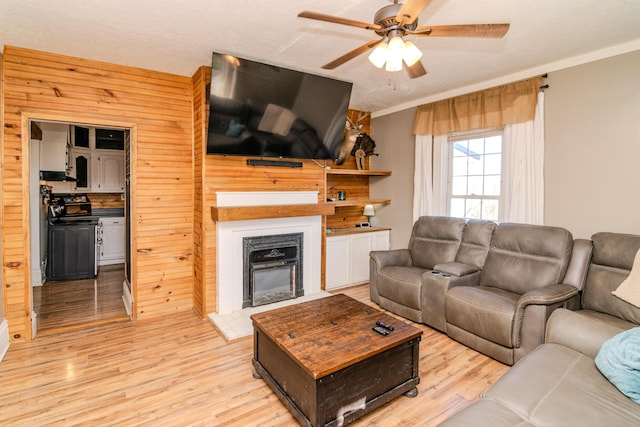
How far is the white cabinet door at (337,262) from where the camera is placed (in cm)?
439

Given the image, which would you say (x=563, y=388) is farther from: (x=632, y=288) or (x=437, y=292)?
(x=437, y=292)

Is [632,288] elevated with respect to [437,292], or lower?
elevated

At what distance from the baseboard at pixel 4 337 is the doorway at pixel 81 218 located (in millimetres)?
213

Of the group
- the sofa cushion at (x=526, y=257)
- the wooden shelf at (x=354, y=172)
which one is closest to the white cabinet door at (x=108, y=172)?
the wooden shelf at (x=354, y=172)

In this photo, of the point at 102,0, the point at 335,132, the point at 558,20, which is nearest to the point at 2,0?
the point at 102,0

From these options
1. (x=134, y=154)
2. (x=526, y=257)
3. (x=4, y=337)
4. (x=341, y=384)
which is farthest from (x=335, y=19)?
(x=4, y=337)

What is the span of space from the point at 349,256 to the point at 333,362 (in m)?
2.79

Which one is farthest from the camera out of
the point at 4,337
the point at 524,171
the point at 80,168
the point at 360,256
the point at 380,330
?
the point at 80,168

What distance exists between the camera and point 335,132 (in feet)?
13.1

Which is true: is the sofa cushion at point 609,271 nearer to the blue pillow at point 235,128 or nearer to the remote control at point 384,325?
the remote control at point 384,325

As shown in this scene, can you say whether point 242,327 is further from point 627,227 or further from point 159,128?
point 627,227

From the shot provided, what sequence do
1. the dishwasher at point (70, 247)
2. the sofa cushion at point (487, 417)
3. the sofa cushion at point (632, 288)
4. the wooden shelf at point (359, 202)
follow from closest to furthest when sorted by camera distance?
the sofa cushion at point (487, 417) → the sofa cushion at point (632, 288) → the wooden shelf at point (359, 202) → the dishwasher at point (70, 247)

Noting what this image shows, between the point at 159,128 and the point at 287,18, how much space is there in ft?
6.22

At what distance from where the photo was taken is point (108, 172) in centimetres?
584
